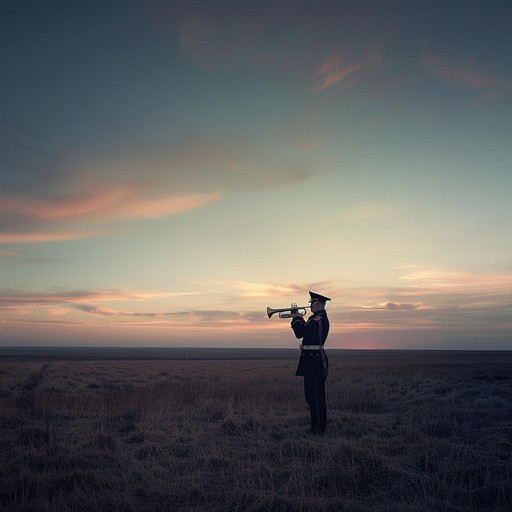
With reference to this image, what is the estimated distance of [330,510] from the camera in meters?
5.41

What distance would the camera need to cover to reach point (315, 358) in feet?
31.9

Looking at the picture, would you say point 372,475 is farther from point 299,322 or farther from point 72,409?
point 72,409

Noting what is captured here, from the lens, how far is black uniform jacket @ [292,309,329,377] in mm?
9695

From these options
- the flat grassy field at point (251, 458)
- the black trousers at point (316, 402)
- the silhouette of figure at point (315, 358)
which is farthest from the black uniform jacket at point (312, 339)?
the flat grassy field at point (251, 458)

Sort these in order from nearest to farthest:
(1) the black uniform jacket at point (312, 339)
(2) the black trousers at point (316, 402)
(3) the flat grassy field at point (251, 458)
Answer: (3) the flat grassy field at point (251, 458), (2) the black trousers at point (316, 402), (1) the black uniform jacket at point (312, 339)

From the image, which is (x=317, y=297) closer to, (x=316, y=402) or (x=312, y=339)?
(x=312, y=339)

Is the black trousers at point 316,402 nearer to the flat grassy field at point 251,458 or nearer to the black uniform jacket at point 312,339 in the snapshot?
the black uniform jacket at point 312,339

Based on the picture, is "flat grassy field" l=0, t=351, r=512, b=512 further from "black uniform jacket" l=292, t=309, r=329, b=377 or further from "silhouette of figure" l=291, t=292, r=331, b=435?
"black uniform jacket" l=292, t=309, r=329, b=377

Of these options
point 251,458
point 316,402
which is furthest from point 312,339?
point 251,458

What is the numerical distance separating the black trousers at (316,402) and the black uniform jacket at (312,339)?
0.58ft

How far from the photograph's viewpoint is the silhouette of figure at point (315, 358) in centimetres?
955

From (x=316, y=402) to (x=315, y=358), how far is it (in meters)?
0.94

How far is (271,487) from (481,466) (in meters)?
3.48

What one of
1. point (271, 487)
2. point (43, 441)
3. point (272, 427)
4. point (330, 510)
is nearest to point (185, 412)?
point (272, 427)
